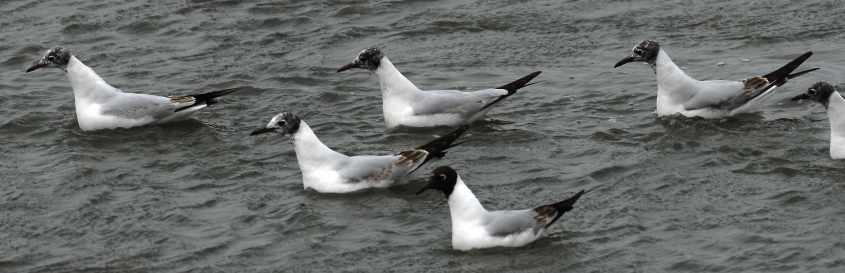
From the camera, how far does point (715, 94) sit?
52.1ft

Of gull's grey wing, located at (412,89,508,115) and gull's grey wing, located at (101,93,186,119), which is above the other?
gull's grey wing, located at (412,89,508,115)

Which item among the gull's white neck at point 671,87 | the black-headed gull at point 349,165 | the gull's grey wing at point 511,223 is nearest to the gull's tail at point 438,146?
the black-headed gull at point 349,165

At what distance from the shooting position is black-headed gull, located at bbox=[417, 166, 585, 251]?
12234 millimetres

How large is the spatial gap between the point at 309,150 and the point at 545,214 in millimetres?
3004

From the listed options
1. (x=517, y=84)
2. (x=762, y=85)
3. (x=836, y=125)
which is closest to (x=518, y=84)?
(x=517, y=84)

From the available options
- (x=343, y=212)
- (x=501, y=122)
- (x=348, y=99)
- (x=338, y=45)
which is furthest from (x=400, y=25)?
(x=343, y=212)

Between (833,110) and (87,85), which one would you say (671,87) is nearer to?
(833,110)

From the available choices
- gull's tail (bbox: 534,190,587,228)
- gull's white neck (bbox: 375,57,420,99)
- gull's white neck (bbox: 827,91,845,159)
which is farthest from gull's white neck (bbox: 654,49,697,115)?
gull's tail (bbox: 534,190,587,228)

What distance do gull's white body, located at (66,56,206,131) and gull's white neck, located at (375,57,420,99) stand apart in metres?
2.05

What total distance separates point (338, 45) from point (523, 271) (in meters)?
8.56

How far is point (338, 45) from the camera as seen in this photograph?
65.2ft

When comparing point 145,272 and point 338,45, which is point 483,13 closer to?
point 338,45

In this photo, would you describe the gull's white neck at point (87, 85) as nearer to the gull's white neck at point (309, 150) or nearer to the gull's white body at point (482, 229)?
the gull's white neck at point (309, 150)

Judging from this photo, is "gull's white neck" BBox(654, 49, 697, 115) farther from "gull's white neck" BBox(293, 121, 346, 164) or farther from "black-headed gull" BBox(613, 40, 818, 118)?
"gull's white neck" BBox(293, 121, 346, 164)
